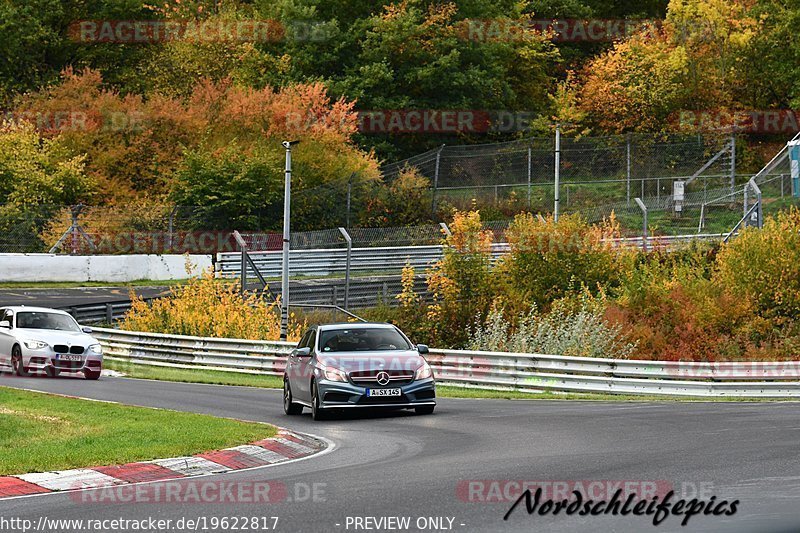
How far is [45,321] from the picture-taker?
30172 mm

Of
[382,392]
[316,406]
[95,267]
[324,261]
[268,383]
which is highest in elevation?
[324,261]

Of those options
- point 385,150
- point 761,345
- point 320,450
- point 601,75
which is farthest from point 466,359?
point 601,75

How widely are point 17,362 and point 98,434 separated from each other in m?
13.4

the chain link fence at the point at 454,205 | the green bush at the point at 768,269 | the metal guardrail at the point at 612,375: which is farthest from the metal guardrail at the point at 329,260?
the metal guardrail at the point at 612,375

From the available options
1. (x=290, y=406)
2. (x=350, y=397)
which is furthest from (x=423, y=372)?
(x=290, y=406)

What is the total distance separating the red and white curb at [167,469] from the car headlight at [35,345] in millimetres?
14027

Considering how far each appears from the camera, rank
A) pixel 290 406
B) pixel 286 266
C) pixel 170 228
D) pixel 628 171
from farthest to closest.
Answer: pixel 628 171 < pixel 170 228 < pixel 286 266 < pixel 290 406

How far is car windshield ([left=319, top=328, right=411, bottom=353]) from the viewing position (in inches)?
859

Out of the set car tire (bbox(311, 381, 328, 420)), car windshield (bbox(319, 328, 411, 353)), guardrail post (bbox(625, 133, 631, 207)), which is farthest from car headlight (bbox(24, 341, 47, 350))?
guardrail post (bbox(625, 133, 631, 207))

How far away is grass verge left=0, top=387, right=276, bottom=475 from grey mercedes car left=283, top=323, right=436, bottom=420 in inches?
79.1

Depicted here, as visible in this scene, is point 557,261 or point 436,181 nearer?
point 557,261

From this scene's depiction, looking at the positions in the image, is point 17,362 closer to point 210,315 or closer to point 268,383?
point 268,383

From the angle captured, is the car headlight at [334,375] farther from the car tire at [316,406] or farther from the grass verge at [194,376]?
the grass verge at [194,376]

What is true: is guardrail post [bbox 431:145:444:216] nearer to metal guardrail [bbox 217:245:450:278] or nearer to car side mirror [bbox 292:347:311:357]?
metal guardrail [bbox 217:245:450:278]
